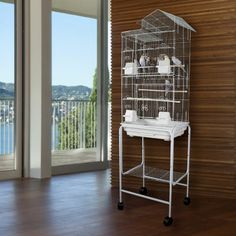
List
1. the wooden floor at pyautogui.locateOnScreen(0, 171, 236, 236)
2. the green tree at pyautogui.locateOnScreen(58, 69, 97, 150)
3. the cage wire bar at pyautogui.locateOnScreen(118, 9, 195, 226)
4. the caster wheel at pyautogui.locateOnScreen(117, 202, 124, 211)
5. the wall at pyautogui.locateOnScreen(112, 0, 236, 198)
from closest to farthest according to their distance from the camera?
1. the wooden floor at pyautogui.locateOnScreen(0, 171, 236, 236)
2. the caster wheel at pyautogui.locateOnScreen(117, 202, 124, 211)
3. the cage wire bar at pyautogui.locateOnScreen(118, 9, 195, 226)
4. the wall at pyautogui.locateOnScreen(112, 0, 236, 198)
5. the green tree at pyautogui.locateOnScreen(58, 69, 97, 150)

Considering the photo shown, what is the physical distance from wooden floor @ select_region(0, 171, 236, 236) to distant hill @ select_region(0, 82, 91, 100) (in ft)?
4.15

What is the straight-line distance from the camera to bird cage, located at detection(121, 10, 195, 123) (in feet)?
14.1

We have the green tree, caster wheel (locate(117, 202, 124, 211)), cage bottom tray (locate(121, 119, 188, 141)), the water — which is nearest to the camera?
cage bottom tray (locate(121, 119, 188, 141))

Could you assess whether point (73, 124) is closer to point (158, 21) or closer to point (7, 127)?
point (7, 127)

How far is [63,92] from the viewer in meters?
6.26

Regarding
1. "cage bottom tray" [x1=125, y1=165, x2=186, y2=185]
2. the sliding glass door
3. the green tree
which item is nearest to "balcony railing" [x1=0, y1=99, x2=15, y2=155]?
the sliding glass door

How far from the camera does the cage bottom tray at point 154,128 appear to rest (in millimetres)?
3848

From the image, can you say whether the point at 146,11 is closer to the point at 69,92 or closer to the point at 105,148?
the point at 69,92

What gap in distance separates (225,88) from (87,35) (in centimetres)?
270

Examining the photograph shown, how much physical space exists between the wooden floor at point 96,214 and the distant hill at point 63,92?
1265 millimetres

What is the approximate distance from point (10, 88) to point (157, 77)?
7.33 ft

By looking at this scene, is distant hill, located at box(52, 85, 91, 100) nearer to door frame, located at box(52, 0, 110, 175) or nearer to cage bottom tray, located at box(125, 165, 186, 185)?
door frame, located at box(52, 0, 110, 175)

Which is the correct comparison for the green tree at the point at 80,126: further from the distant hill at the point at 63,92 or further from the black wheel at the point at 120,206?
the black wheel at the point at 120,206

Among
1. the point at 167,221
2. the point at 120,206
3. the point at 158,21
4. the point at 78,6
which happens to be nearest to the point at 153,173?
the point at 120,206
